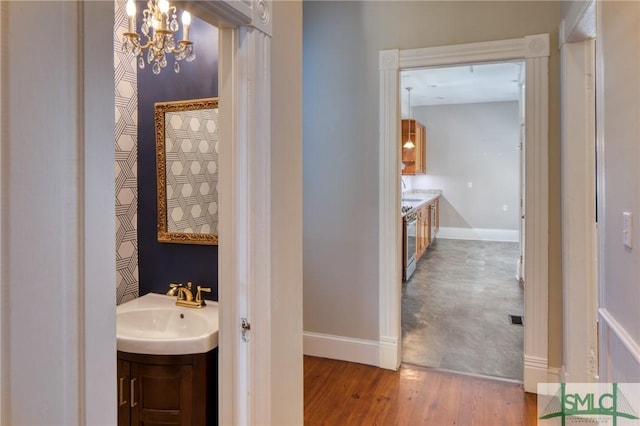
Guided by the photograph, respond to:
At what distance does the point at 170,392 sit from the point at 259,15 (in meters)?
1.46

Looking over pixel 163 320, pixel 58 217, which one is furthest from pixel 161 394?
pixel 58 217

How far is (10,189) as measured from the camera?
668mm

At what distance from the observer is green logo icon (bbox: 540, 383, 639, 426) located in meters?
1.44

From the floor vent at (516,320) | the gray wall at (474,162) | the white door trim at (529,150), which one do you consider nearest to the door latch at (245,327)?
the white door trim at (529,150)

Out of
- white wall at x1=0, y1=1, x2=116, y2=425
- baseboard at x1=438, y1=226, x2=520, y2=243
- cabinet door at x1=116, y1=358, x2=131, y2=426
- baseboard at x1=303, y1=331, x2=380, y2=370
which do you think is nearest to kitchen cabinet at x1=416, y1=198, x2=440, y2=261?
baseboard at x1=438, y1=226, x2=520, y2=243

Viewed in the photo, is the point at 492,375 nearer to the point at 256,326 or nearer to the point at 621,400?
the point at 621,400

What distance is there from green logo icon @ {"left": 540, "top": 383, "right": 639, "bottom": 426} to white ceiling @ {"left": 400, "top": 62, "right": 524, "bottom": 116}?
11.9 feet

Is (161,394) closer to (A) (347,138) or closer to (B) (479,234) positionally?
(A) (347,138)

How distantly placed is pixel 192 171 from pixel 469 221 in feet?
25.2

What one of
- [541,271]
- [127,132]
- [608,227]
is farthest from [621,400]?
[127,132]

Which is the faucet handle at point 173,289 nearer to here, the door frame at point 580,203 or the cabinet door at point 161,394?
the cabinet door at point 161,394

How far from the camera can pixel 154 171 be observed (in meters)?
2.10

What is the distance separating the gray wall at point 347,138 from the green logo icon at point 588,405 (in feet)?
3.83

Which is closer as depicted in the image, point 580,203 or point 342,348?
point 580,203
